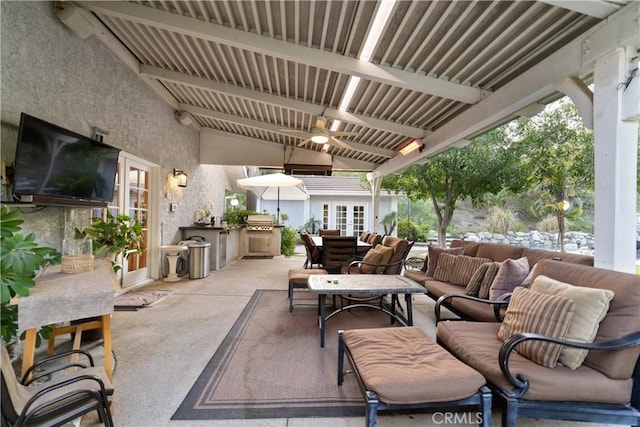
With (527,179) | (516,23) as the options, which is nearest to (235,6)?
(516,23)

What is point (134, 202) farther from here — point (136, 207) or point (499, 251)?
point (499, 251)

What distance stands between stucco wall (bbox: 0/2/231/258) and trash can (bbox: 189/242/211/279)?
60 centimetres

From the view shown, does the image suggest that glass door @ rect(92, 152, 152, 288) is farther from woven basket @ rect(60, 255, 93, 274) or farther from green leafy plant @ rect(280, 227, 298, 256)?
green leafy plant @ rect(280, 227, 298, 256)

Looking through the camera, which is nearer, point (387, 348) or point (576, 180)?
point (387, 348)

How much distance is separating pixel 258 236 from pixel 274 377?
7152 mm

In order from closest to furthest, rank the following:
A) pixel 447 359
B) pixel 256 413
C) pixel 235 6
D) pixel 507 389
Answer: pixel 507 389
pixel 447 359
pixel 256 413
pixel 235 6

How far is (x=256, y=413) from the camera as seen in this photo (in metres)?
1.92

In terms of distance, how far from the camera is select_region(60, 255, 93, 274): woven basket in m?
2.33

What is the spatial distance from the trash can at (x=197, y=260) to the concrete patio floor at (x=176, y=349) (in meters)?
0.33

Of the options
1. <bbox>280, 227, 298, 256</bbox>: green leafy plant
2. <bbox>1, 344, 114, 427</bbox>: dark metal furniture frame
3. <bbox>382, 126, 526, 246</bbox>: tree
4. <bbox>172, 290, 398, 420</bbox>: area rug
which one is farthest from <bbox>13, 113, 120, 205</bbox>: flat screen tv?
<bbox>280, 227, 298, 256</bbox>: green leafy plant

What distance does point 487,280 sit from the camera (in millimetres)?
3141

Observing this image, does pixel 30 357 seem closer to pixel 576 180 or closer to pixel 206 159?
pixel 206 159

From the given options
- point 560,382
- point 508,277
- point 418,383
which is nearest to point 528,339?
point 560,382

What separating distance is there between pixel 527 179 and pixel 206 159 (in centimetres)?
783
